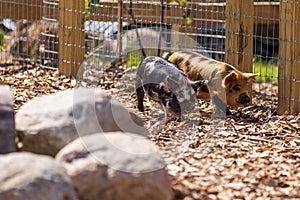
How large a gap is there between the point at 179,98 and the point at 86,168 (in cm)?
252

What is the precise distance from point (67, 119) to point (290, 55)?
3.21 metres

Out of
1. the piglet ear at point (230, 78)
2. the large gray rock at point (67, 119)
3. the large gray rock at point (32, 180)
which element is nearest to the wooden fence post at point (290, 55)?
the piglet ear at point (230, 78)

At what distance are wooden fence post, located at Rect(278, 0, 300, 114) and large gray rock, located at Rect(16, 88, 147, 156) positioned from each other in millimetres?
2764

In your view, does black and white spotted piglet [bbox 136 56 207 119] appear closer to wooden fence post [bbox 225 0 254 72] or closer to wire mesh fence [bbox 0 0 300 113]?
wooden fence post [bbox 225 0 254 72]

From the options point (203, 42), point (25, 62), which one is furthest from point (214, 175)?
point (25, 62)

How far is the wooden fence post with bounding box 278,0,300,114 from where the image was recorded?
6.88m

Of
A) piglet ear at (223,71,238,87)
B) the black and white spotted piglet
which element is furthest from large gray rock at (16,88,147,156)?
piglet ear at (223,71,238,87)

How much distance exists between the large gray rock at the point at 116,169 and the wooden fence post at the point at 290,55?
3114 mm

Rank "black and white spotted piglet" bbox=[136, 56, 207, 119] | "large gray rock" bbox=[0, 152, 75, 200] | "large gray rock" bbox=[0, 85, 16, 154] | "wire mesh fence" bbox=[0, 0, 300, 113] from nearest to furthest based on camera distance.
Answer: "large gray rock" bbox=[0, 152, 75, 200]
"large gray rock" bbox=[0, 85, 16, 154]
"black and white spotted piglet" bbox=[136, 56, 207, 119]
"wire mesh fence" bbox=[0, 0, 300, 113]

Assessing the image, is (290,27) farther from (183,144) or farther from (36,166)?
(36,166)

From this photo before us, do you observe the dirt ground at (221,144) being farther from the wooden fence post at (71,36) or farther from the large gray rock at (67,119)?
the large gray rock at (67,119)

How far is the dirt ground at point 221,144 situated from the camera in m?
4.57

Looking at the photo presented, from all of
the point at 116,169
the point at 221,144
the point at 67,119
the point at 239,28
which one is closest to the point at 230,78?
the point at 239,28

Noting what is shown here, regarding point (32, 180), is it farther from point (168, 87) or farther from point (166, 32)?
point (166, 32)
